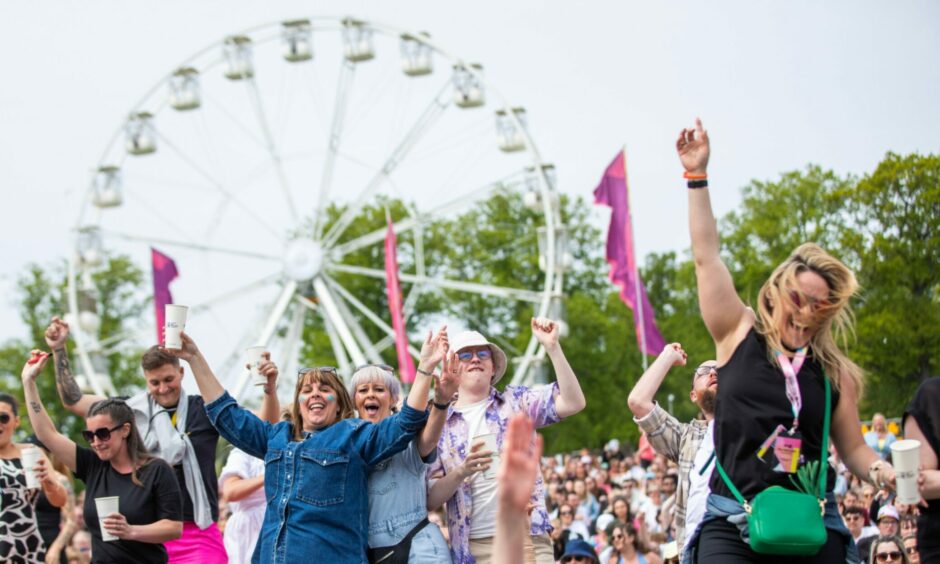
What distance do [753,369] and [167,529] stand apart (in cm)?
315

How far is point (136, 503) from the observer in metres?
6.11

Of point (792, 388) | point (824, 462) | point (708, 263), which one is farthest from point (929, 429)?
point (708, 263)

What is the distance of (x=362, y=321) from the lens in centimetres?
4906

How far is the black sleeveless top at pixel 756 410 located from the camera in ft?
13.3

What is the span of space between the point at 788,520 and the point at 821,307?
2.17 feet

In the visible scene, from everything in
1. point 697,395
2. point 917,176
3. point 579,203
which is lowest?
point 697,395

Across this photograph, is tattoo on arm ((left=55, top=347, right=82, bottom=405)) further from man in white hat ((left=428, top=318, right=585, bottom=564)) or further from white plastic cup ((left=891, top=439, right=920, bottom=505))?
white plastic cup ((left=891, top=439, right=920, bottom=505))

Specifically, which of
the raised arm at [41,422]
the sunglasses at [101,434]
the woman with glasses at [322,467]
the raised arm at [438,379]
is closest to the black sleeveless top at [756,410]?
the raised arm at [438,379]

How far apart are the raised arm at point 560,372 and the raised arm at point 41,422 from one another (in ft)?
7.78

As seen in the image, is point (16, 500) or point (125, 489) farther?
point (16, 500)

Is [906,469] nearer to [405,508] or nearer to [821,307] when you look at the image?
[821,307]

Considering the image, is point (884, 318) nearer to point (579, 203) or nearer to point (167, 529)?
point (167, 529)

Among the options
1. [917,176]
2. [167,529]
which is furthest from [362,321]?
[167,529]

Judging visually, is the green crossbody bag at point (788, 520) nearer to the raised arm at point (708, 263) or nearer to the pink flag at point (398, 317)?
the raised arm at point (708, 263)
